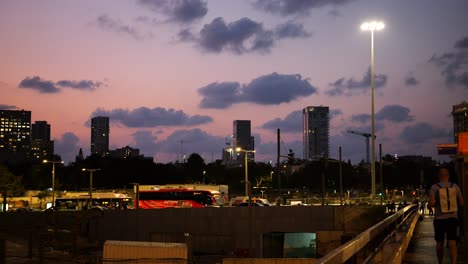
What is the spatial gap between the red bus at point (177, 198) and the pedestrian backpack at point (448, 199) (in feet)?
221

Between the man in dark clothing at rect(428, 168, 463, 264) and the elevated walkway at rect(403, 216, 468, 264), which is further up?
the man in dark clothing at rect(428, 168, 463, 264)

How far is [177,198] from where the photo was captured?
79.1 meters

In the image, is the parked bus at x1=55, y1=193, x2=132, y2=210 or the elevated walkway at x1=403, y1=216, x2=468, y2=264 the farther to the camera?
the parked bus at x1=55, y1=193, x2=132, y2=210

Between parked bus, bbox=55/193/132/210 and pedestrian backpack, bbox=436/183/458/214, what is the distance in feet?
261

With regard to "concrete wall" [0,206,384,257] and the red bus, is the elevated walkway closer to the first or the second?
"concrete wall" [0,206,384,257]

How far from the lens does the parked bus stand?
292ft

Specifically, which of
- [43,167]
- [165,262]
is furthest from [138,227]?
[43,167]

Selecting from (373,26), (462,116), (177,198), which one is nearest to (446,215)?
(373,26)

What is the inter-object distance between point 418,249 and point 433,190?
19.8 ft

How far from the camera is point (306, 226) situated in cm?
5891

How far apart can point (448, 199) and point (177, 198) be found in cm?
6902

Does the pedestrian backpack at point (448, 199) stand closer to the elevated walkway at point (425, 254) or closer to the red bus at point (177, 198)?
the elevated walkway at point (425, 254)

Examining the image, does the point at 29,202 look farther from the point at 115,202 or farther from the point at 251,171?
the point at 251,171

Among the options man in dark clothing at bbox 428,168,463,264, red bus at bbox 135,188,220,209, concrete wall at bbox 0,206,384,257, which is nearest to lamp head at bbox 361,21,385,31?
concrete wall at bbox 0,206,384,257
